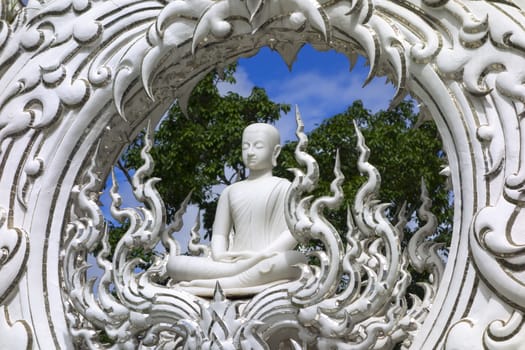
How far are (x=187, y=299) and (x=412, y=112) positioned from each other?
20.9 feet

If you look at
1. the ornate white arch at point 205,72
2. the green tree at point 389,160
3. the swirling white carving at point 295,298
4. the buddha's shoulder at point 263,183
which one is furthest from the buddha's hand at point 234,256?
the green tree at point 389,160

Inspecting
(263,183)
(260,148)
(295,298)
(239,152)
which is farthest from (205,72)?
(239,152)

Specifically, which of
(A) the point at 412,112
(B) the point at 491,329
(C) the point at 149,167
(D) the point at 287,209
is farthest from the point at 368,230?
(A) the point at 412,112

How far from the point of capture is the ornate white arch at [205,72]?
6.20 m

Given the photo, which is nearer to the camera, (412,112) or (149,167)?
(149,167)

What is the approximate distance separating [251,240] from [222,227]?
267 mm

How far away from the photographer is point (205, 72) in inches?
301

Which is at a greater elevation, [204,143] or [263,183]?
[204,143]

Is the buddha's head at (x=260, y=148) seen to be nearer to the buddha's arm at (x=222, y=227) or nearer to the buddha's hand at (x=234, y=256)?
the buddha's arm at (x=222, y=227)

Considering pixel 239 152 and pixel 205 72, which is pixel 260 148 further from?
pixel 239 152

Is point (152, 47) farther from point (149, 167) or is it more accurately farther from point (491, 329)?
point (491, 329)

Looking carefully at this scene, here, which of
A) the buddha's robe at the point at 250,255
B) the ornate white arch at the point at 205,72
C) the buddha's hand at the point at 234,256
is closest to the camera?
the ornate white arch at the point at 205,72

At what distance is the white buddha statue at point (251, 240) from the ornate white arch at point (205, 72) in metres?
0.69

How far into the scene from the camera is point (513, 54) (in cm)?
642
